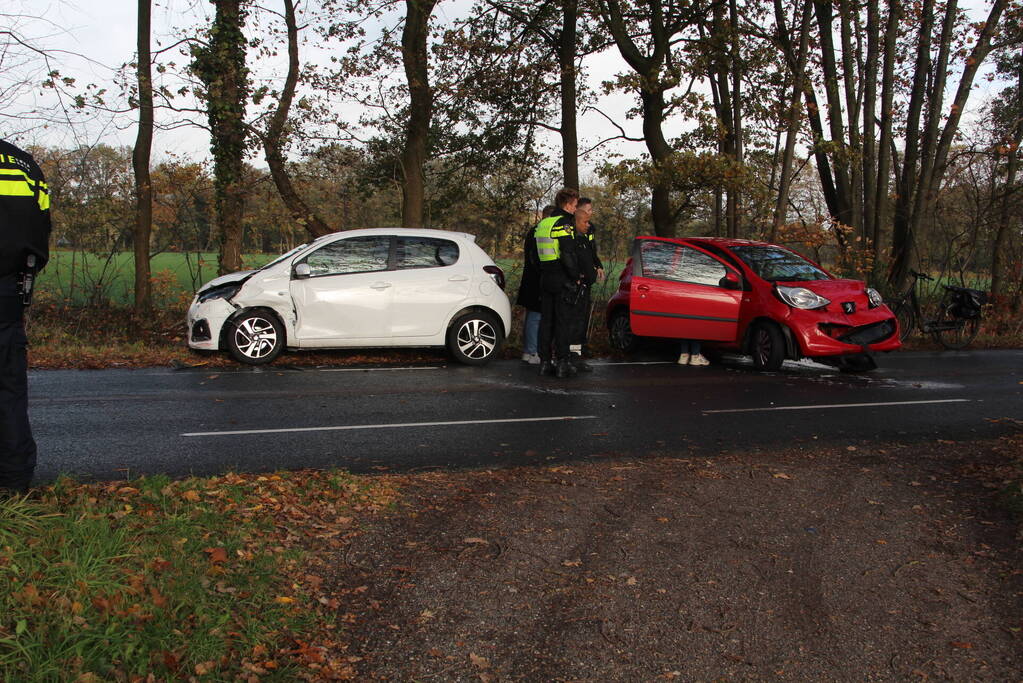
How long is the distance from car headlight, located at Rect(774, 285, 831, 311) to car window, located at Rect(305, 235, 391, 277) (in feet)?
17.4

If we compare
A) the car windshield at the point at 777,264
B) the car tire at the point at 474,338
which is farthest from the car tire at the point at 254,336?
the car windshield at the point at 777,264

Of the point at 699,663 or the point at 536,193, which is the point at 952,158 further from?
the point at 699,663

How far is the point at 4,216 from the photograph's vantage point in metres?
4.52

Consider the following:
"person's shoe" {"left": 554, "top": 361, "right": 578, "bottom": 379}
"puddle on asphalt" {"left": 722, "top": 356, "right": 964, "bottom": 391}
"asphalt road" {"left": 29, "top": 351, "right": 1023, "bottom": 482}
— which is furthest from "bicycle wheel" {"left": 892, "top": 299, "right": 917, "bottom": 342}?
"person's shoe" {"left": 554, "top": 361, "right": 578, "bottom": 379}

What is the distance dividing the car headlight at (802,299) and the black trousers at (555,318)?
9.83ft

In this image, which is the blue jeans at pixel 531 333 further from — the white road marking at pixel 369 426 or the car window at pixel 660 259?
the white road marking at pixel 369 426

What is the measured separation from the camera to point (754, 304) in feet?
40.7

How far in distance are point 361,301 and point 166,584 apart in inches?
317

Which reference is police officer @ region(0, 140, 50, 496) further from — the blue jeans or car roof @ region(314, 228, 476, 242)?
the blue jeans

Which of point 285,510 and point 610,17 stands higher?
point 610,17

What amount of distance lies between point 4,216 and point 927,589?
495 cm

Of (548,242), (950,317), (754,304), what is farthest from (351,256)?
(950,317)

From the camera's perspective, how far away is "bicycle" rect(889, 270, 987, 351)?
1602cm

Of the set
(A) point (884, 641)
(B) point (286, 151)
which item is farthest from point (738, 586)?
(B) point (286, 151)
